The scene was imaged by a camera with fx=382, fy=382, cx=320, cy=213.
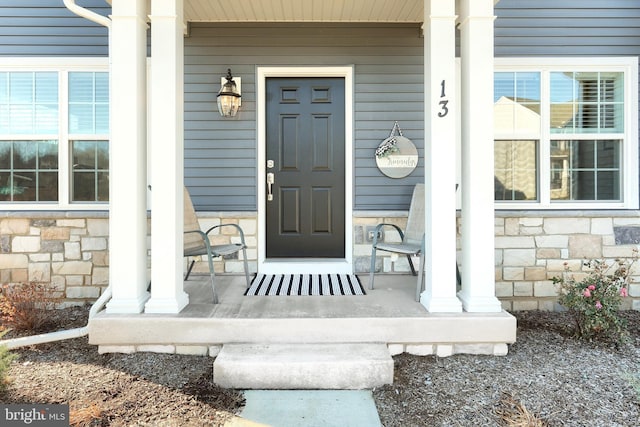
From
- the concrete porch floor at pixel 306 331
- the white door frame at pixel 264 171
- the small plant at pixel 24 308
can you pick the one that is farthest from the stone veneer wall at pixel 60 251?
the white door frame at pixel 264 171

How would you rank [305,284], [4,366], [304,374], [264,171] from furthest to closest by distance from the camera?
[264,171] < [305,284] < [304,374] < [4,366]

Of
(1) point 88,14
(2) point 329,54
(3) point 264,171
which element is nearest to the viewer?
(1) point 88,14

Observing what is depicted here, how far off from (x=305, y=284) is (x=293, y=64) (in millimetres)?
2089

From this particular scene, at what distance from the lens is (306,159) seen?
12.5 feet

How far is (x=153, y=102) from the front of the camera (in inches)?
99.3

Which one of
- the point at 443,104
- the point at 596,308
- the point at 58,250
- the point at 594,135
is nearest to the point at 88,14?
the point at 58,250

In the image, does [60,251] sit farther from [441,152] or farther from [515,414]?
[515,414]

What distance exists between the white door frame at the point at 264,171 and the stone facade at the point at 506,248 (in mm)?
567

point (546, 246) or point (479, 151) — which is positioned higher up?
point (479, 151)

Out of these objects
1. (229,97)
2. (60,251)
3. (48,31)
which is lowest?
(60,251)

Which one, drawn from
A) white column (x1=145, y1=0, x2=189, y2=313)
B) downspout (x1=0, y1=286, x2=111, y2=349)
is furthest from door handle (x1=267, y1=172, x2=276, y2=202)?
downspout (x1=0, y1=286, x2=111, y2=349)

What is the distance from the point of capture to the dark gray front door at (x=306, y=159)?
381cm

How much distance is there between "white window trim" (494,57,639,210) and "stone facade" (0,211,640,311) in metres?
0.15

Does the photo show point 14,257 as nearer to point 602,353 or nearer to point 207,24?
point 207,24
